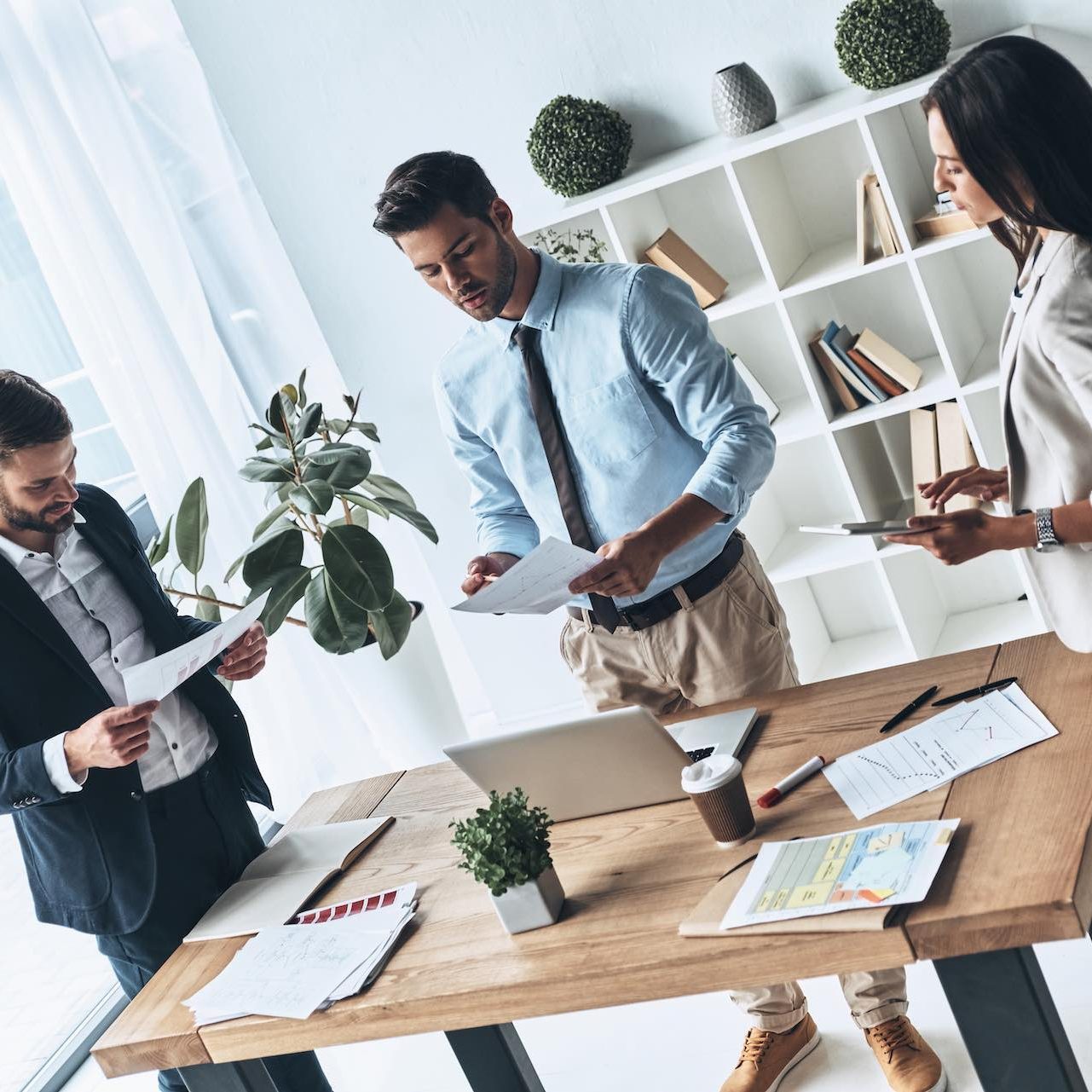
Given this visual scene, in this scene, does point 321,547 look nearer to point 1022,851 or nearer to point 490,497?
point 490,497

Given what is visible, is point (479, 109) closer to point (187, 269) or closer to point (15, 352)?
point (187, 269)

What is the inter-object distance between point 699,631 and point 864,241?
1.59 meters

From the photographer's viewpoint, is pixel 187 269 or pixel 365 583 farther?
pixel 187 269

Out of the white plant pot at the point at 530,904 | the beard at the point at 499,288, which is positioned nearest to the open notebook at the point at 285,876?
the white plant pot at the point at 530,904

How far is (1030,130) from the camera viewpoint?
5.49ft

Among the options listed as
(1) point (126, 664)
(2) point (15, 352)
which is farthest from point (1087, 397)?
(2) point (15, 352)

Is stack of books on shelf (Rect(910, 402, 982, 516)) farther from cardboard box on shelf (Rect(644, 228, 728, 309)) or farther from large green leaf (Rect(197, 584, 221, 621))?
large green leaf (Rect(197, 584, 221, 621))

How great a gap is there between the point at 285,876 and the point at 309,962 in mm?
349

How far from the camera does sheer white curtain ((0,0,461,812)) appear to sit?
3697 millimetres

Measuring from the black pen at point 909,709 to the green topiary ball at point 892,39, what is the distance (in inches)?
79.1

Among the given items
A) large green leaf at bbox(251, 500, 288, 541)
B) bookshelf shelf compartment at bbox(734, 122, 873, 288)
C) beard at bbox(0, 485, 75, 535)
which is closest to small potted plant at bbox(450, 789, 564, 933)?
beard at bbox(0, 485, 75, 535)

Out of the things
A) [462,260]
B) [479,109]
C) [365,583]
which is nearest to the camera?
[462,260]

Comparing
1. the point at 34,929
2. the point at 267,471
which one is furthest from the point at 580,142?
the point at 34,929

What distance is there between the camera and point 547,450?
7.90ft
